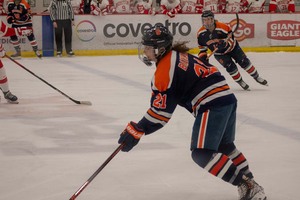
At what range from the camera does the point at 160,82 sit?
2443mm

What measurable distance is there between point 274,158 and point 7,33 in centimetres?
339

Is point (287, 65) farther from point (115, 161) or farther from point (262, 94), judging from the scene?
point (115, 161)

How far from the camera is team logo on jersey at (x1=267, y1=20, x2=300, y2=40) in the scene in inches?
456

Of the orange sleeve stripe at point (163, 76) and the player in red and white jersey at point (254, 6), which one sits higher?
the player in red and white jersey at point (254, 6)

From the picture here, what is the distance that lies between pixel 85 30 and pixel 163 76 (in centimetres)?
884

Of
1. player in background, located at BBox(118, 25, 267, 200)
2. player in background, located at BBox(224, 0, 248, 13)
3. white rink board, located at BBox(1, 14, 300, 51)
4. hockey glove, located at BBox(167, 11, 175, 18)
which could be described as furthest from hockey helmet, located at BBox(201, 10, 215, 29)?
player in background, located at BBox(224, 0, 248, 13)

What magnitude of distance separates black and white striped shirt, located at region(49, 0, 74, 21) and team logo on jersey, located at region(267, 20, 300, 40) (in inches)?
163

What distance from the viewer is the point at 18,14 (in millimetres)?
10617

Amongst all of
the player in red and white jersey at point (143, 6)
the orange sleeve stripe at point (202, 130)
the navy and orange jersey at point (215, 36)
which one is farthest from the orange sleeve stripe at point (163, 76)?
the player in red and white jersey at point (143, 6)

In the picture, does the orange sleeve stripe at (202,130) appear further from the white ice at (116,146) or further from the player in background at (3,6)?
the player in background at (3,6)

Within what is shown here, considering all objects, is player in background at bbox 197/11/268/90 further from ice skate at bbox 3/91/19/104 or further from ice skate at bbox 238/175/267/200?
ice skate at bbox 238/175/267/200

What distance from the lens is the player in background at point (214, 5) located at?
13602 mm

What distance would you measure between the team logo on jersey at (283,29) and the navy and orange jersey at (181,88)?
9336mm

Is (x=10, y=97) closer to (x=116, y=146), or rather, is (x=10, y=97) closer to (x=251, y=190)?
(x=116, y=146)
